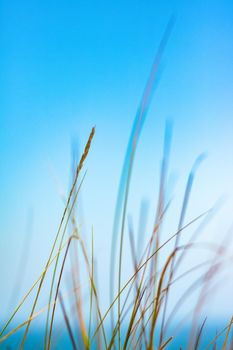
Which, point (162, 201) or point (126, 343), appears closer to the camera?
point (126, 343)

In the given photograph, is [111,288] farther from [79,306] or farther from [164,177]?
[164,177]

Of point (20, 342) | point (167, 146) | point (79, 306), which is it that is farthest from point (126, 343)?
point (167, 146)

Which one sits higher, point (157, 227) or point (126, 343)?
point (157, 227)

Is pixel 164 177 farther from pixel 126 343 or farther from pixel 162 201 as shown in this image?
pixel 126 343

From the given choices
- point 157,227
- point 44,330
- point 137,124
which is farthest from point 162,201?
point 44,330

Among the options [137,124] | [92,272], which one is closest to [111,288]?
[92,272]

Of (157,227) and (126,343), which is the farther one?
(157,227)

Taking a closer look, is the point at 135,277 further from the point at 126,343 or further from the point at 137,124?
the point at 137,124

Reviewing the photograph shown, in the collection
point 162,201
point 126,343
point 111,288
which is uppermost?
point 162,201

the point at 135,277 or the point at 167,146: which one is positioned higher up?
the point at 167,146
